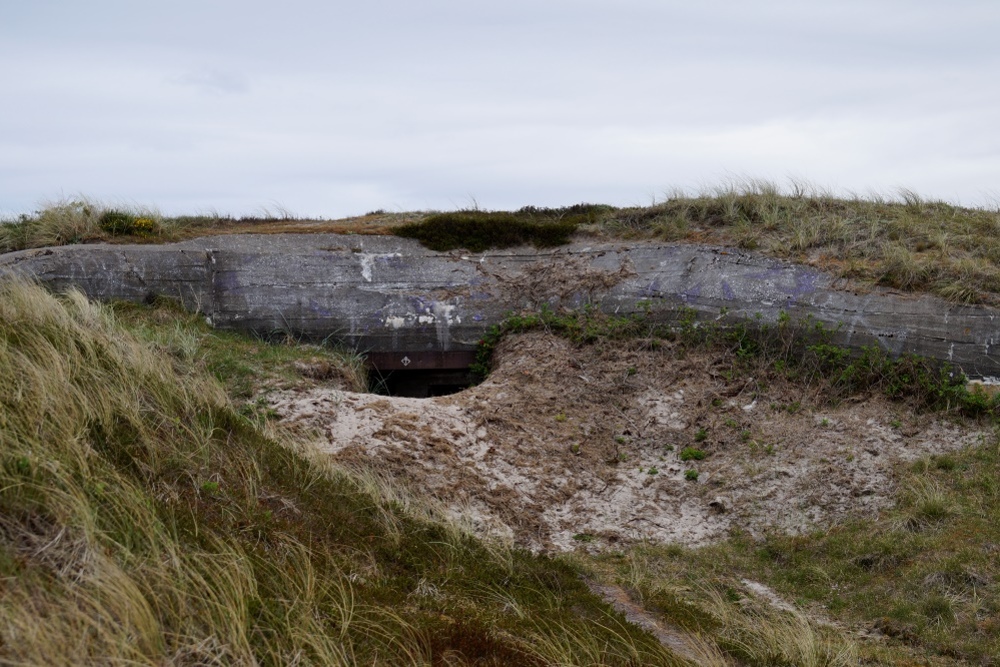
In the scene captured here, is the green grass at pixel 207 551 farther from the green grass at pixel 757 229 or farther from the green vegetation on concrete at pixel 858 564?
the green grass at pixel 757 229

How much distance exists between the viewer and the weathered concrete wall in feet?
36.2

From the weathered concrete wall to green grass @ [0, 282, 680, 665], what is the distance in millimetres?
3637

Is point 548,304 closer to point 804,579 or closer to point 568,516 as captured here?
point 568,516

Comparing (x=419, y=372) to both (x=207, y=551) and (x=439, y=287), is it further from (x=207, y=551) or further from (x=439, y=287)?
(x=207, y=551)

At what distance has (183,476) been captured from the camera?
6.19 metres

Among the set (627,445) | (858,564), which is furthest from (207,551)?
(627,445)

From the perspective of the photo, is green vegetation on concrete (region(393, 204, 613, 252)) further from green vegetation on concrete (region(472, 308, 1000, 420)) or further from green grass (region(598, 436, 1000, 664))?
green grass (region(598, 436, 1000, 664))

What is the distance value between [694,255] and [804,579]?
5215mm

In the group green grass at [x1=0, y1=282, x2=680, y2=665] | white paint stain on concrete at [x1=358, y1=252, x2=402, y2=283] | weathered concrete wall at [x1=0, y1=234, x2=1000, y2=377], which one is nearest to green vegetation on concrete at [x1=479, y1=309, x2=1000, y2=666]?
weathered concrete wall at [x1=0, y1=234, x2=1000, y2=377]

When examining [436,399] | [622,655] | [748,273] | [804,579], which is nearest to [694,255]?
[748,273]

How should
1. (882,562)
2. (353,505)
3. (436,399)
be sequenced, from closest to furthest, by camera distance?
(353,505), (882,562), (436,399)

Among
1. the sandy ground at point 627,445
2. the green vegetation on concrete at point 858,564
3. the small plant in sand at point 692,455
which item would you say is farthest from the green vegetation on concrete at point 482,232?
the small plant in sand at point 692,455

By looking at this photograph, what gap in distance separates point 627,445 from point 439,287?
3425 millimetres

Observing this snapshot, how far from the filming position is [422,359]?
1180 cm
